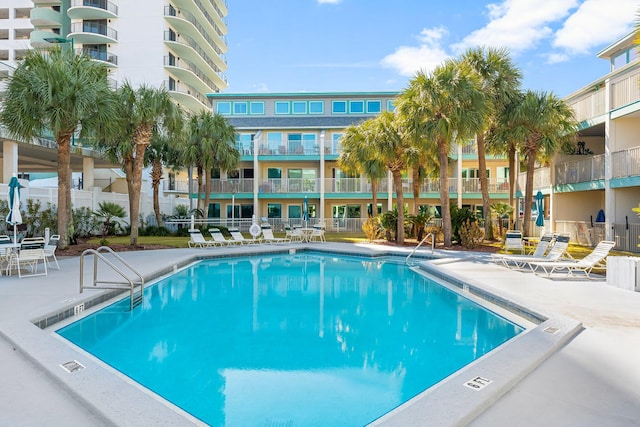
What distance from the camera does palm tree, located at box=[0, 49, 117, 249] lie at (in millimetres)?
13867

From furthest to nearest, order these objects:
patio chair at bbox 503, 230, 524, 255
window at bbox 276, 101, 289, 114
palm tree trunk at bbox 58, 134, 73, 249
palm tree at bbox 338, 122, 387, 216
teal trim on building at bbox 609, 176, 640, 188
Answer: window at bbox 276, 101, 289, 114 < palm tree at bbox 338, 122, 387, 216 < patio chair at bbox 503, 230, 524, 255 < teal trim on building at bbox 609, 176, 640, 188 < palm tree trunk at bbox 58, 134, 73, 249

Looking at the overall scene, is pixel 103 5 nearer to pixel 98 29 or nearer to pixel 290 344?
pixel 98 29

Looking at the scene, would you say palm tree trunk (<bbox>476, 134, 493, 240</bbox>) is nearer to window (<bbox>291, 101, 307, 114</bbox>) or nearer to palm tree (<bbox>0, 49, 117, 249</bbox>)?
window (<bbox>291, 101, 307, 114</bbox>)

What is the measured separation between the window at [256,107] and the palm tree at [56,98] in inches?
735

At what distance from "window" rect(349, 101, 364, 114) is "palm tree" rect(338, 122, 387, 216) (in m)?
9.63

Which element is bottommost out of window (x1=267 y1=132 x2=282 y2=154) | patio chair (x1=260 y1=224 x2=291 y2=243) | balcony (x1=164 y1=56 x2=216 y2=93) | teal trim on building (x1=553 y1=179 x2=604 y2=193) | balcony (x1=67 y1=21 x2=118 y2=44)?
patio chair (x1=260 y1=224 x2=291 y2=243)

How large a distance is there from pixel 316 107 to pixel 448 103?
57.3 ft

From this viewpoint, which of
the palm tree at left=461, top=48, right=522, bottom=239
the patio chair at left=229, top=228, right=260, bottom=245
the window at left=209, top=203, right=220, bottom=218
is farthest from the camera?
the window at left=209, top=203, right=220, bottom=218

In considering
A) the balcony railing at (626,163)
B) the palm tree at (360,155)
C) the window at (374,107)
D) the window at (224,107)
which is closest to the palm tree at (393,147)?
the palm tree at (360,155)

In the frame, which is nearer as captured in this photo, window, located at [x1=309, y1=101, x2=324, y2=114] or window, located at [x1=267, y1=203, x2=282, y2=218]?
window, located at [x1=309, y1=101, x2=324, y2=114]

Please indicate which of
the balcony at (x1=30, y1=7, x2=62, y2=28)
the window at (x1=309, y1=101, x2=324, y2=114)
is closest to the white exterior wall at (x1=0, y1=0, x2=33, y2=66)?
the balcony at (x1=30, y1=7, x2=62, y2=28)

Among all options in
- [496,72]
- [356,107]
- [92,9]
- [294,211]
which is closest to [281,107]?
[356,107]

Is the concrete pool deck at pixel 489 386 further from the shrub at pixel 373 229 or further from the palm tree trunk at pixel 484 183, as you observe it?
the shrub at pixel 373 229

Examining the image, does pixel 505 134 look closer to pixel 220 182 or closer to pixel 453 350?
pixel 453 350
